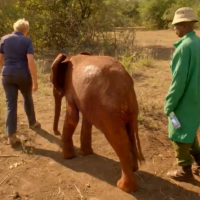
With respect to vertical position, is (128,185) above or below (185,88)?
below

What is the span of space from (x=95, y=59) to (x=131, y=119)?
871 mm

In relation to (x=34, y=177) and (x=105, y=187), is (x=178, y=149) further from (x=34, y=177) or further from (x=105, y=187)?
(x=34, y=177)

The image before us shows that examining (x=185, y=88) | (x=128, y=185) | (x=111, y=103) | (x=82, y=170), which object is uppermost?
(x=185, y=88)

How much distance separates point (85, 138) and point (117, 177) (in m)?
0.75

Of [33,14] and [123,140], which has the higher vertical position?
[33,14]

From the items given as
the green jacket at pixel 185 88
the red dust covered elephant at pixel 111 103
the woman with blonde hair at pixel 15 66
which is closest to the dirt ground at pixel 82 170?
the red dust covered elephant at pixel 111 103

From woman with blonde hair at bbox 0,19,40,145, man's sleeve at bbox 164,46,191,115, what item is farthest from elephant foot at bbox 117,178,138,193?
woman with blonde hair at bbox 0,19,40,145

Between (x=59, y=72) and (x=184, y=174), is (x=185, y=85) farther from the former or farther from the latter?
(x=59, y=72)

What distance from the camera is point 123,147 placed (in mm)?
3525

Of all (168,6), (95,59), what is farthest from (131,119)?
(168,6)

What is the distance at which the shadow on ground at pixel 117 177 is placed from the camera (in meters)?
3.71

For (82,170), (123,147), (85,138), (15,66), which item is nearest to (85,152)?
(85,138)

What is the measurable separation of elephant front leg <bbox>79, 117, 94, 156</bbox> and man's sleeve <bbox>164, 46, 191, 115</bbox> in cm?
134

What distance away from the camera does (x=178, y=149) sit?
3.80m
